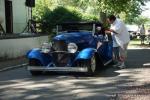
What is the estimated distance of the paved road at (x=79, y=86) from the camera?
33.2 ft

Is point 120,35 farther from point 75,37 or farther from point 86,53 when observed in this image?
point 86,53

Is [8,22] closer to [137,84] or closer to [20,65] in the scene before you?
[20,65]

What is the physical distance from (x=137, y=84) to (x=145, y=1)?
3573 cm

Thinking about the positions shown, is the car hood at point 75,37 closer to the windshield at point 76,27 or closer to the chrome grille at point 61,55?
the chrome grille at point 61,55

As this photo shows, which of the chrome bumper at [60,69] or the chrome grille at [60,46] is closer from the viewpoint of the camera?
the chrome bumper at [60,69]

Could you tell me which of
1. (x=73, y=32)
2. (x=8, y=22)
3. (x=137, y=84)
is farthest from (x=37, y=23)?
(x=137, y=84)

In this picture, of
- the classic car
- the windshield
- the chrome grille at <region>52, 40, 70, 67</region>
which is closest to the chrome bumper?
the classic car

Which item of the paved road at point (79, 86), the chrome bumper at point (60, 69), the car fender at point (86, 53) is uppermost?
the car fender at point (86, 53)

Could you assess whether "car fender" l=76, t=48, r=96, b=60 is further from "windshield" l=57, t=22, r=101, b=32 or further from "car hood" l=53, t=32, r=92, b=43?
"windshield" l=57, t=22, r=101, b=32

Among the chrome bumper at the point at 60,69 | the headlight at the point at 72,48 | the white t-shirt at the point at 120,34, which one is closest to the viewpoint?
the chrome bumper at the point at 60,69

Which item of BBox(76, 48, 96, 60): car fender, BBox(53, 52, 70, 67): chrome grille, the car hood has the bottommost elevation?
BBox(53, 52, 70, 67): chrome grille

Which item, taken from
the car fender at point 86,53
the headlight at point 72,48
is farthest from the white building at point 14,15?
the car fender at point 86,53

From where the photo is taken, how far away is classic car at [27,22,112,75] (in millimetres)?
13445

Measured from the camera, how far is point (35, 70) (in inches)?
548
